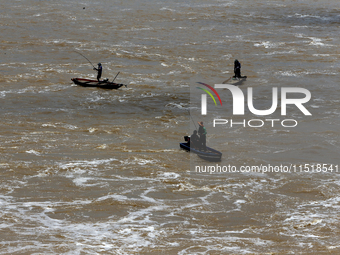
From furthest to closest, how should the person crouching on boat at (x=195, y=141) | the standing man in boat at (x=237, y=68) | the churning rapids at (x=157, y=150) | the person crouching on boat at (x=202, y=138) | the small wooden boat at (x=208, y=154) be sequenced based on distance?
the standing man in boat at (x=237, y=68) < the person crouching on boat at (x=195, y=141) < the person crouching on boat at (x=202, y=138) < the small wooden boat at (x=208, y=154) < the churning rapids at (x=157, y=150)

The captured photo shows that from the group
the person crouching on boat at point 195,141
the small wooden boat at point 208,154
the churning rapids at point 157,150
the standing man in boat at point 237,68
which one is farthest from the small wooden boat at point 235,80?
the small wooden boat at point 208,154

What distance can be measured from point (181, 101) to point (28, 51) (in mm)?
18899

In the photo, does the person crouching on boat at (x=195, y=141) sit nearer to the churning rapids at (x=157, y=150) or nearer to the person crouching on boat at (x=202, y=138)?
the person crouching on boat at (x=202, y=138)

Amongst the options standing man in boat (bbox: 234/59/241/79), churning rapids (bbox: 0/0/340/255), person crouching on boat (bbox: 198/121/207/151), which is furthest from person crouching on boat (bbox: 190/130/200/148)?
standing man in boat (bbox: 234/59/241/79)

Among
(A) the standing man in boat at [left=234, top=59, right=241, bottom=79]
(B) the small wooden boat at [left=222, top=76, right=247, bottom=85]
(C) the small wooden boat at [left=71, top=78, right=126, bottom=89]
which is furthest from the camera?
(B) the small wooden boat at [left=222, top=76, right=247, bottom=85]

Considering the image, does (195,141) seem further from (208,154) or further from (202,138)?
(208,154)

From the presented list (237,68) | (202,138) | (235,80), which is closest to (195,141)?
(202,138)

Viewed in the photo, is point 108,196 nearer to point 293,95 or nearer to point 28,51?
point 293,95

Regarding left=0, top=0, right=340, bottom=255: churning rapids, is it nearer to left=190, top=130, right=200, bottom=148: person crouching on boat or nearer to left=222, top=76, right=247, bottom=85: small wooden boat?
left=222, top=76, right=247, bottom=85: small wooden boat

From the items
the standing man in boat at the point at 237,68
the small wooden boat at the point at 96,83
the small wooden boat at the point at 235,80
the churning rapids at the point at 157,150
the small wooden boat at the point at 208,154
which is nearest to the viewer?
the churning rapids at the point at 157,150

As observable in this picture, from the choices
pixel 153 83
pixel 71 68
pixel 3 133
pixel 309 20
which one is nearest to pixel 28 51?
pixel 71 68

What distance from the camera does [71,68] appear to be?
39625mm

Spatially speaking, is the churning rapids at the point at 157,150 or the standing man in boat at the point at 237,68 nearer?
the churning rapids at the point at 157,150

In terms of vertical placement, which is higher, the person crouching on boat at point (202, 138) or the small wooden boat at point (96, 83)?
the small wooden boat at point (96, 83)
